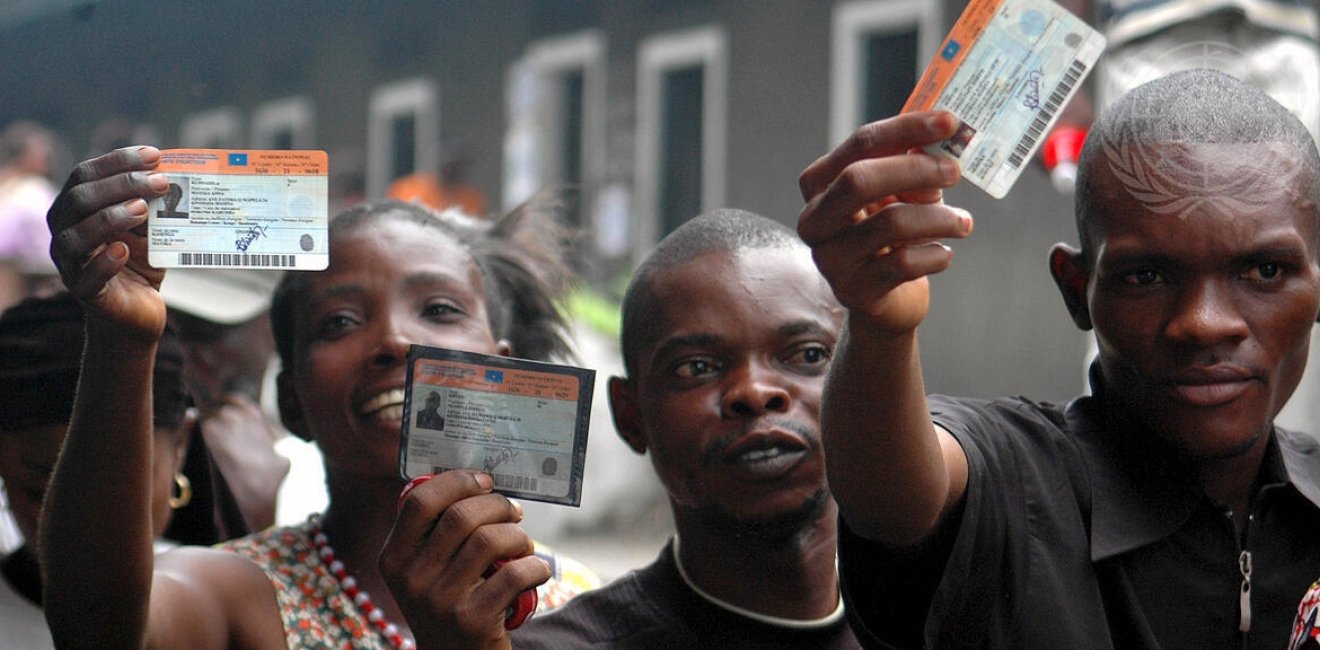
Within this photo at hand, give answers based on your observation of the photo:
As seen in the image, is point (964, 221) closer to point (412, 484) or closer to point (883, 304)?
point (883, 304)

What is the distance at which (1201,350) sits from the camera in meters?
2.12

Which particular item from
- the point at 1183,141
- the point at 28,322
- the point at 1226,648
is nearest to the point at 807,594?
the point at 1226,648

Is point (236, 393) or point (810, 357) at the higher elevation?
point (810, 357)

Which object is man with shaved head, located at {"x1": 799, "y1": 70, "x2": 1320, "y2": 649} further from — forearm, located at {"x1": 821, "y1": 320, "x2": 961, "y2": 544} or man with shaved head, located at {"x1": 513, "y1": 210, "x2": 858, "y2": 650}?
man with shaved head, located at {"x1": 513, "y1": 210, "x2": 858, "y2": 650}

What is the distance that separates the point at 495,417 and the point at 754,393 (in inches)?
21.6

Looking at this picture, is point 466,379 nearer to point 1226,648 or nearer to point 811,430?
point 811,430

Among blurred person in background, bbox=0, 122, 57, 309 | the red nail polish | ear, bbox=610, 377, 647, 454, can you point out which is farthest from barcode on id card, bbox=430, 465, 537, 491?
blurred person in background, bbox=0, 122, 57, 309

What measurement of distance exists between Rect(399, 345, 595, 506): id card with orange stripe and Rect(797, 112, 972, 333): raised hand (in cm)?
52

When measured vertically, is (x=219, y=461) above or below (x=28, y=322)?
below

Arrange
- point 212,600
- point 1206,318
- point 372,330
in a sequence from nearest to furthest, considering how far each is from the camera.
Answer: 1. point 1206,318
2. point 212,600
3. point 372,330

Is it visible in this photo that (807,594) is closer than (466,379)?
No

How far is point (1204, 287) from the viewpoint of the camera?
214 centimetres

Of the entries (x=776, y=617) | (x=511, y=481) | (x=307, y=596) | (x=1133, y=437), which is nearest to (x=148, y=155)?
(x=511, y=481)

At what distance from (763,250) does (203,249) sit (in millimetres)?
1047
